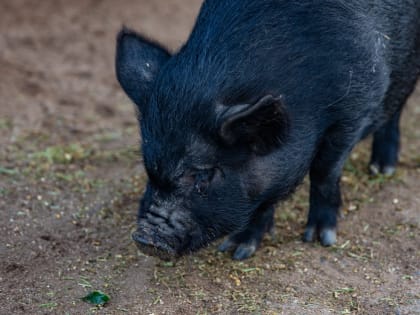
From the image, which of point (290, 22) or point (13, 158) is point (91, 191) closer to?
point (13, 158)

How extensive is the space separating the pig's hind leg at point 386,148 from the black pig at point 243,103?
147cm

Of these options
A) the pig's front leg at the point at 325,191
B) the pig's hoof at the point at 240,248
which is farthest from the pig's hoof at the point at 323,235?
the pig's hoof at the point at 240,248

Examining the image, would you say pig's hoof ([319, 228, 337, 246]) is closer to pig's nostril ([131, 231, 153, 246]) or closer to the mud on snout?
the mud on snout

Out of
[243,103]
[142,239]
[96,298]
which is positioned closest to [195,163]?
[243,103]

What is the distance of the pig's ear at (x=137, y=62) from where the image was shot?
190 inches

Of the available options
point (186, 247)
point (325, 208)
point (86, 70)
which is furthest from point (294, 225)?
point (86, 70)

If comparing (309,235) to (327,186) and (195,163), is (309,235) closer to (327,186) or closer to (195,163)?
(327,186)

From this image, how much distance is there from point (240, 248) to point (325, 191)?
2.41 feet

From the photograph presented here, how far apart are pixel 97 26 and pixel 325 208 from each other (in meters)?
4.70

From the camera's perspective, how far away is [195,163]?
4441 millimetres

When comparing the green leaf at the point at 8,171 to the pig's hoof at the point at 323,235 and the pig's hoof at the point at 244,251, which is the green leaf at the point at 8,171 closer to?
the pig's hoof at the point at 244,251

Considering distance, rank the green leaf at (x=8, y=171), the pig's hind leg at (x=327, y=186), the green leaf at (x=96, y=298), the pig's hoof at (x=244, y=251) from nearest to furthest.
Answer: the green leaf at (x=96, y=298) < the pig's hind leg at (x=327, y=186) < the pig's hoof at (x=244, y=251) < the green leaf at (x=8, y=171)

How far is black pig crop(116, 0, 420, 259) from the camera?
4.41m

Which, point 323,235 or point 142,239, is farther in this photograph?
point 323,235
